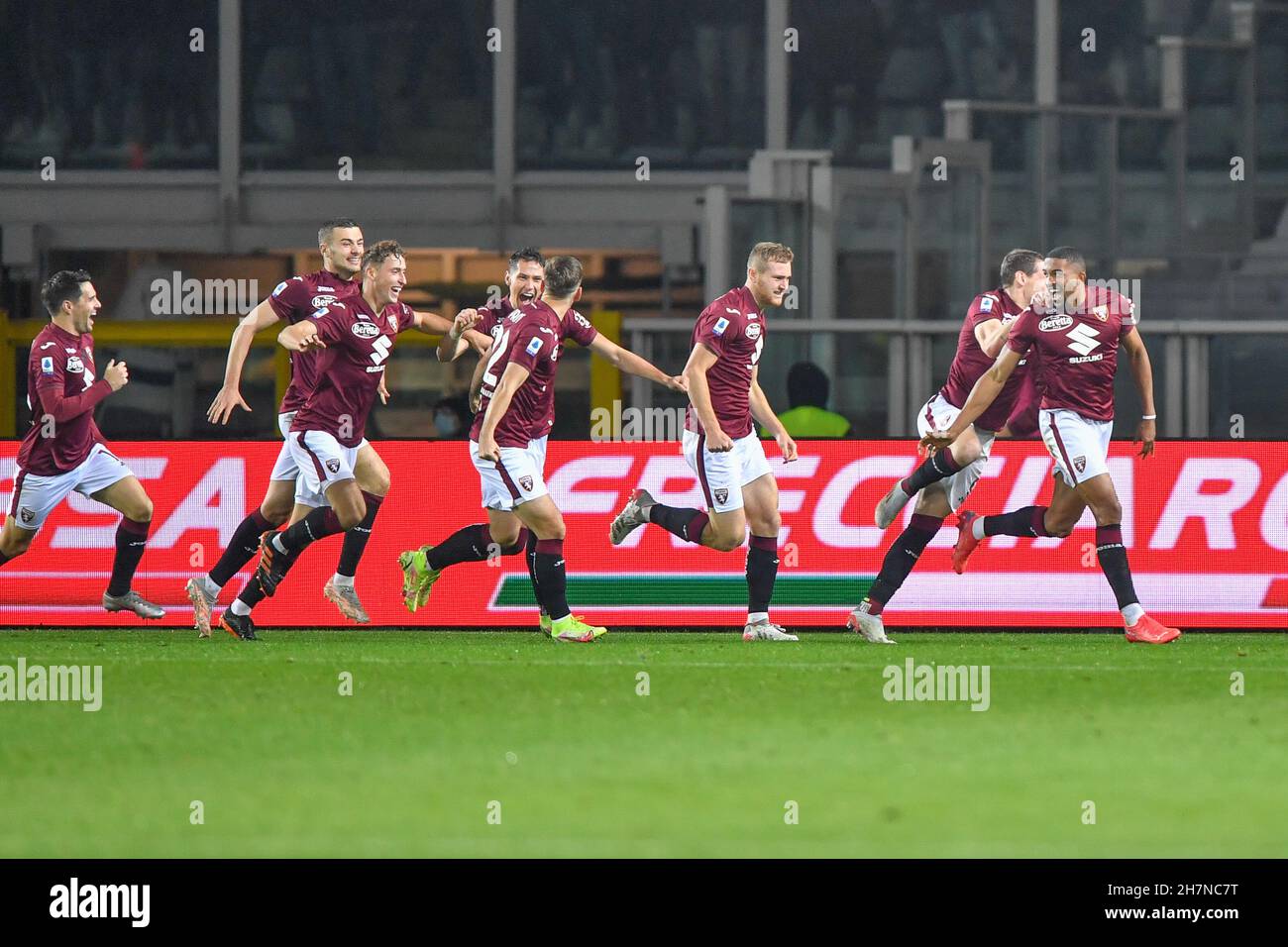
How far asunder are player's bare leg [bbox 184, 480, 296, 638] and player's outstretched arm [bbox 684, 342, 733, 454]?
2161 mm

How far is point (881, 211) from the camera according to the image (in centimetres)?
1730

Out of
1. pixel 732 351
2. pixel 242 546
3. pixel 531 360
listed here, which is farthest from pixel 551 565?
pixel 242 546

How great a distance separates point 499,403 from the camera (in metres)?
11.1

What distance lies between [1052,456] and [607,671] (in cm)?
314

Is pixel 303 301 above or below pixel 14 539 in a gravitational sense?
above

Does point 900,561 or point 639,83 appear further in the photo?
point 639,83

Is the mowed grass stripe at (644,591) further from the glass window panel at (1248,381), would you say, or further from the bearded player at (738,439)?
the glass window panel at (1248,381)

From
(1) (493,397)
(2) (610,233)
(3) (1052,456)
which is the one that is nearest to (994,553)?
(3) (1052,456)

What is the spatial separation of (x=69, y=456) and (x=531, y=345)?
267cm

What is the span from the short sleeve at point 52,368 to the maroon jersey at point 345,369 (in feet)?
4.32

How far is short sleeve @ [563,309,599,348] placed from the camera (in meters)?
11.4

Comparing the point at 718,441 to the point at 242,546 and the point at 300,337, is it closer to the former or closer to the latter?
the point at 300,337

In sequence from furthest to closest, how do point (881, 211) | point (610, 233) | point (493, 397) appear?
point (610, 233) → point (881, 211) → point (493, 397)

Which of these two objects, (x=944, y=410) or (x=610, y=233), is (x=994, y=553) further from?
(x=610, y=233)
